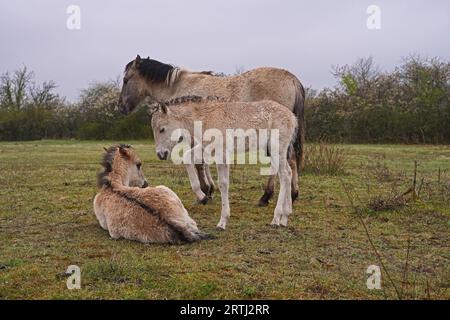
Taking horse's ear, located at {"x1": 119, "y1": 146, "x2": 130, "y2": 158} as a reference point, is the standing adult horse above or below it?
above

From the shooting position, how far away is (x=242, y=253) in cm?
592

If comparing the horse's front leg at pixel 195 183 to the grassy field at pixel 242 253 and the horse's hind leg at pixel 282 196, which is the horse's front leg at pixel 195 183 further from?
the horse's hind leg at pixel 282 196

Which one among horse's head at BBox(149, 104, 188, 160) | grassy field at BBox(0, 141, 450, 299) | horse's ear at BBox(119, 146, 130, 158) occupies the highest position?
horse's head at BBox(149, 104, 188, 160)

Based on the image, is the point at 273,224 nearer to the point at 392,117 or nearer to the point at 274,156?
the point at 274,156

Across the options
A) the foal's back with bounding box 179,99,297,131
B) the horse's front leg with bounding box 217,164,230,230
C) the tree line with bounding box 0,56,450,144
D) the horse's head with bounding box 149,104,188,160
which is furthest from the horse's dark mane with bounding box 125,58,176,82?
the tree line with bounding box 0,56,450,144

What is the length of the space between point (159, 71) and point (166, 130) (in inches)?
112

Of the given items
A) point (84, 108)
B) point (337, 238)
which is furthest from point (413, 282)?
point (84, 108)

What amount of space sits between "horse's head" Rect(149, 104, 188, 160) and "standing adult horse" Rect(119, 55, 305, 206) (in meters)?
1.46

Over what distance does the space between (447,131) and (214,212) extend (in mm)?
25970

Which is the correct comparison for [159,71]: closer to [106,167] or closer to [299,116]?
[299,116]

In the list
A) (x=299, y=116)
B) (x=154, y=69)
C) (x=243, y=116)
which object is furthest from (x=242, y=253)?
(x=154, y=69)

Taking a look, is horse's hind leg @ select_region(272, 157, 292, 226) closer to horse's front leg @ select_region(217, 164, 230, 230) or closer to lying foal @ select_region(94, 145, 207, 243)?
horse's front leg @ select_region(217, 164, 230, 230)

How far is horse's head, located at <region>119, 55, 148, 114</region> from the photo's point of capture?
35.5 feet

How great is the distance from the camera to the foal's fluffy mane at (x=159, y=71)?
→ 10336mm
